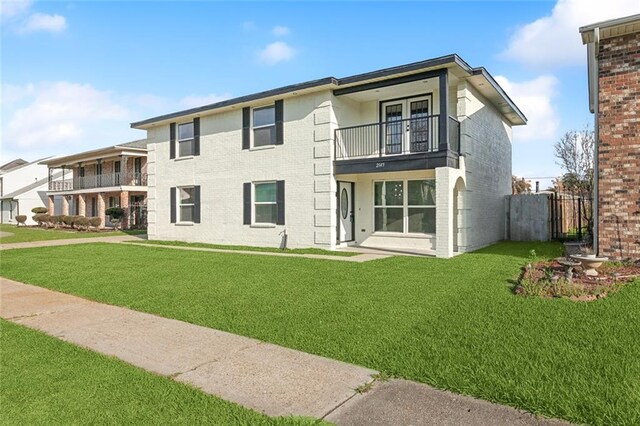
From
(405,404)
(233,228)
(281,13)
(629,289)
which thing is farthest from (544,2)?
(233,228)

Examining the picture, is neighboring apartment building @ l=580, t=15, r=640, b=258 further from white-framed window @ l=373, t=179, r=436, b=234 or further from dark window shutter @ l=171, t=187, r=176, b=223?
dark window shutter @ l=171, t=187, r=176, b=223

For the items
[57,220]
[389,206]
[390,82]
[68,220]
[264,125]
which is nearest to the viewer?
[390,82]

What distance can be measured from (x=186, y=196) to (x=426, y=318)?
15.0 m

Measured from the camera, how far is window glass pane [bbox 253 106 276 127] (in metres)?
15.6

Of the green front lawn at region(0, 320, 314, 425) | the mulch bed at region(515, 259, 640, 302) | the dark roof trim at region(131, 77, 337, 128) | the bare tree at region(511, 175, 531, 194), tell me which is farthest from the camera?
the bare tree at region(511, 175, 531, 194)

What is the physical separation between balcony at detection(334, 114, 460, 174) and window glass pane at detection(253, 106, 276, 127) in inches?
114

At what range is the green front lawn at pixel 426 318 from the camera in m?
3.58

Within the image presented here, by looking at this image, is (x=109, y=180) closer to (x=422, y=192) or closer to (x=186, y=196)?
(x=186, y=196)

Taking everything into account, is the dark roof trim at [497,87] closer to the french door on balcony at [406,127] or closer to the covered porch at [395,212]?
the french door on balcony at [406,127]

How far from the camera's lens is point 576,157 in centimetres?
1931

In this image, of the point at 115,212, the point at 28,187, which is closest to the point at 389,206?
the point at 115,212

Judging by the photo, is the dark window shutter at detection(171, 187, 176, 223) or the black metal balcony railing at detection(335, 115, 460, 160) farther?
the dark window shutter at detection(171, 187, 176, 223)

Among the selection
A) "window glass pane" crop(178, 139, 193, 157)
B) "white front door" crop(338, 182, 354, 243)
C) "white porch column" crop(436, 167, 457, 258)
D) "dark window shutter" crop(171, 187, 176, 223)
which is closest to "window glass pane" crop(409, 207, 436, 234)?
"white porch column" crop(436, 167, 457, 258)

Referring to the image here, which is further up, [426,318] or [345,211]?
[345,211]
